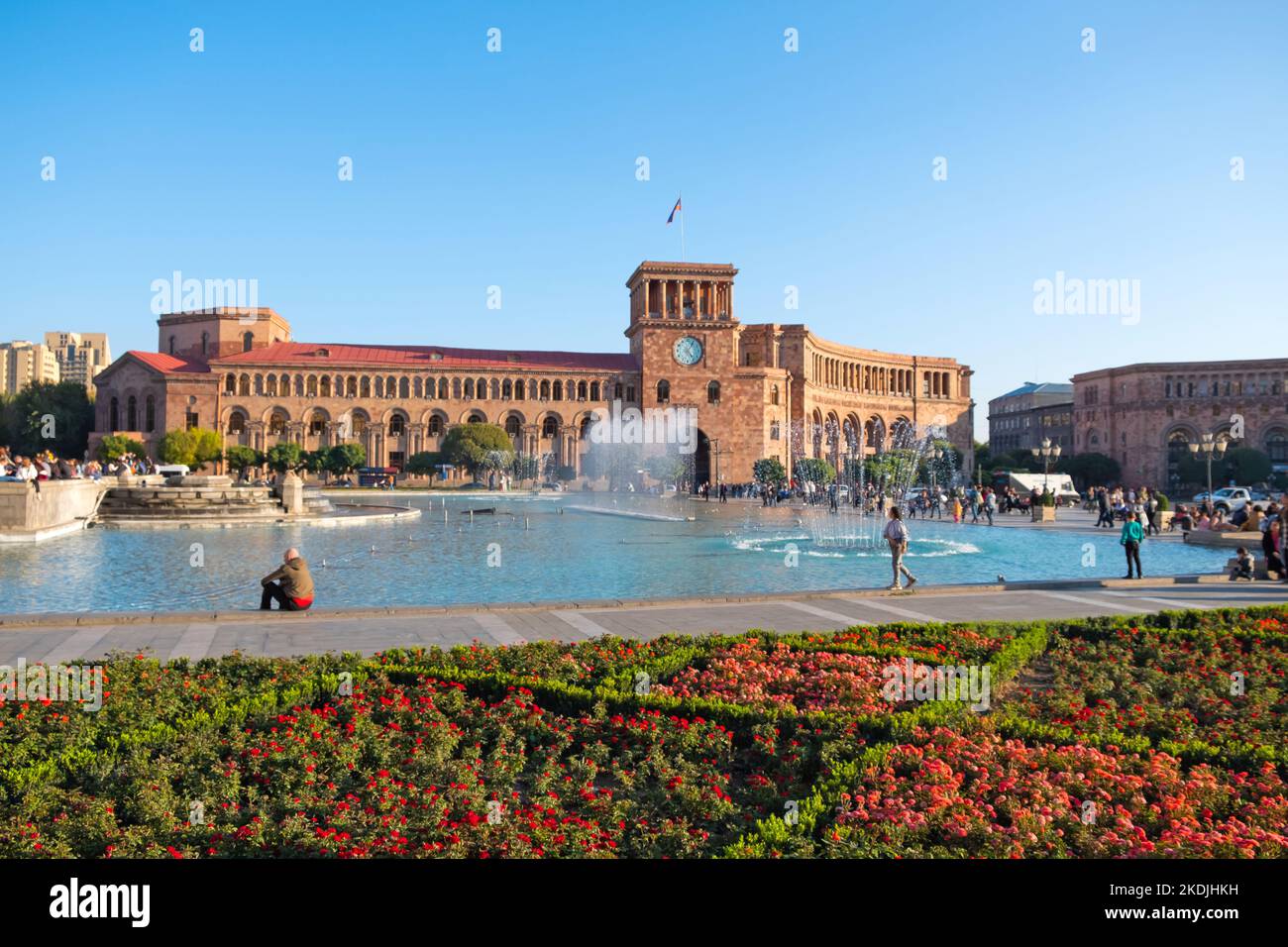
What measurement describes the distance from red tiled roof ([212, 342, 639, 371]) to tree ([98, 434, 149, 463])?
8.86 meters

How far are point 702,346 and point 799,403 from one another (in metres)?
11.6

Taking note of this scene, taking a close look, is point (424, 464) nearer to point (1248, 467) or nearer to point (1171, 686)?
point (1248, 467)

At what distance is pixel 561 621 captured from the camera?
11938 mm

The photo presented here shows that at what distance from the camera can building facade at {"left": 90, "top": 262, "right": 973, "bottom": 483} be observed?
7869cm

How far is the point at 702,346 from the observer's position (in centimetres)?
8150

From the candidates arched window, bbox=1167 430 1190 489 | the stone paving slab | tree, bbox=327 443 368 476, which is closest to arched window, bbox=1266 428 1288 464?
arched window, bbox=1167 430 1190 489

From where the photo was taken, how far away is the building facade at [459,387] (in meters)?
78.7

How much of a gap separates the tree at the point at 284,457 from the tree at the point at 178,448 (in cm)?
544

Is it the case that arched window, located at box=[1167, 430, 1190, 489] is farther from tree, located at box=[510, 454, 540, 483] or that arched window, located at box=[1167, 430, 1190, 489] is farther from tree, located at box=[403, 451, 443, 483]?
tree, located at box=[403, 451, 443, 483]

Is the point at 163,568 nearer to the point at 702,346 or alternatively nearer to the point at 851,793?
the point at 851,793

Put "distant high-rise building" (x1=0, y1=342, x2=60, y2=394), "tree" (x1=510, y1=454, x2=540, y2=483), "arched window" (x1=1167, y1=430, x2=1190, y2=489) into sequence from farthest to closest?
1. "distant high-rise building" (x1=0, y1=342, x2=60, y2=394)
2. "arched window" (x1=1167, y1=430, x2=1190, y2=489)
3. "tree" (x1=510, y1=454, x2=540, y2=483)

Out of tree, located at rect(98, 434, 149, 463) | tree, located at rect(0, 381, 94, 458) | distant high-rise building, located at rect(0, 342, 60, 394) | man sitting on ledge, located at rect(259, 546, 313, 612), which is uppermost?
distant high-rise building, located at rect(0, 342, 60, 394)

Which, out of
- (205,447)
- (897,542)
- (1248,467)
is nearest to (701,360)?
(205,447)
